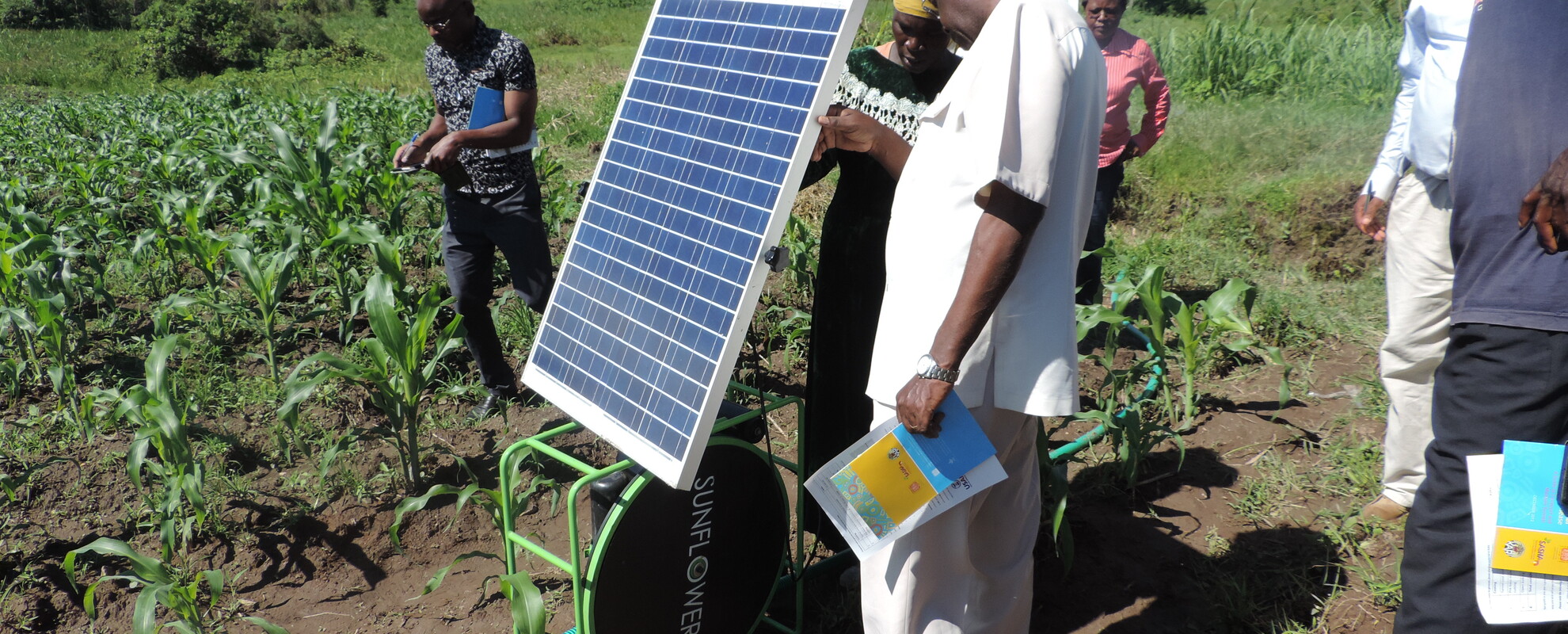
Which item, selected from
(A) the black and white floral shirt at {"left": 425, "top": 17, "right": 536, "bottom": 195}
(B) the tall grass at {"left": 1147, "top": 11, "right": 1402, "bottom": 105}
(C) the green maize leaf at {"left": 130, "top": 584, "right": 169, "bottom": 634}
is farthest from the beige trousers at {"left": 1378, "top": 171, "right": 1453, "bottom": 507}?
(B) the tall grass at {"left": 1147, "top": 11, "right": 1402, "bottom": 105}

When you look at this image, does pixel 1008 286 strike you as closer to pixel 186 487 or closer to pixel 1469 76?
pixel 1469 76

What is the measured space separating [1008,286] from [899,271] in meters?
0.22

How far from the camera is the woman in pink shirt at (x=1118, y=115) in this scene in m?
3.92

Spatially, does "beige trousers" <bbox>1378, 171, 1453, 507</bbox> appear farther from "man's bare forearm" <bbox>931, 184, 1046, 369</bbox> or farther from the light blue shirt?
"man's bare forearm" <bbox>931, 184, 1046, 369</bbox>

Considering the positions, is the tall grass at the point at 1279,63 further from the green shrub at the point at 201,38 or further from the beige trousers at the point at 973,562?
the green shrub at the point at 201,38

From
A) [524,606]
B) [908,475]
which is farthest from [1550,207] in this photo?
[524,606]

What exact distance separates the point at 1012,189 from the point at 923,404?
1.33ft

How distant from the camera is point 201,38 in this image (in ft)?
95.6

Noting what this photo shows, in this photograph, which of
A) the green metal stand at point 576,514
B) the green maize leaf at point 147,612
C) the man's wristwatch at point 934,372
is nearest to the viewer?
the man's wristwatch at point 934,372


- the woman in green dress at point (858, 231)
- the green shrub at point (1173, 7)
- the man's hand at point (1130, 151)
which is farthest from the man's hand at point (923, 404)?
the green shrub at point (1173, 7)

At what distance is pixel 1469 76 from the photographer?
186cm

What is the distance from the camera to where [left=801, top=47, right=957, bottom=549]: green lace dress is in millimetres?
2342

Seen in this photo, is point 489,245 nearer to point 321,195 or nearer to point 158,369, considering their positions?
point 158,369

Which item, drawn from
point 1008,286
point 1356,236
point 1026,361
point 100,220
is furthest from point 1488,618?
point 100,220
